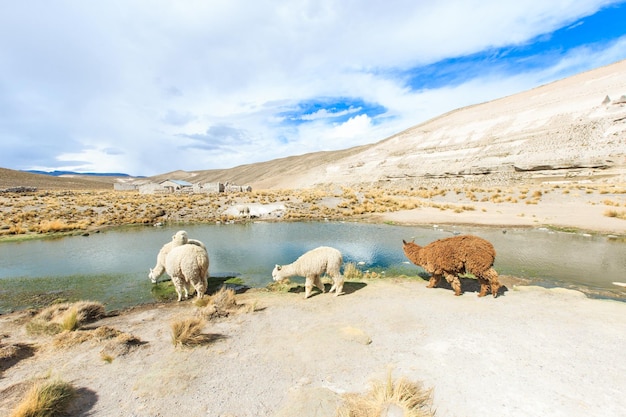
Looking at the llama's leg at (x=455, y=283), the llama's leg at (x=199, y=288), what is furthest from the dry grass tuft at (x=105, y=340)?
the llama's leg at (x=455, y=283)

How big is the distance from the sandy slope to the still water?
302 centimetres

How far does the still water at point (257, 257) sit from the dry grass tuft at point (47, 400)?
205 inches

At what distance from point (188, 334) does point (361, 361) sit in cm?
354

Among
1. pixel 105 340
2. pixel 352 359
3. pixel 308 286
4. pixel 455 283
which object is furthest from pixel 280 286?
pixel 455 283

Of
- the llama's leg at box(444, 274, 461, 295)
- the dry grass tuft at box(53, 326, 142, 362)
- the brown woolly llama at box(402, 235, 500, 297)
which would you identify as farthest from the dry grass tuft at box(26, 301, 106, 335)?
the llama's leg at box(444, 274, 461, 295)

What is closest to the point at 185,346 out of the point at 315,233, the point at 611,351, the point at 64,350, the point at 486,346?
the point at 64,350

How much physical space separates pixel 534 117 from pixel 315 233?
177 feet

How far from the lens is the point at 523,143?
155 ft

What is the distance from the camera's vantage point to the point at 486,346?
5469 millimetres

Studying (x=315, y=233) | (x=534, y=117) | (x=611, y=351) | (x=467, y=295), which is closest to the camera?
(x=611, y=351)

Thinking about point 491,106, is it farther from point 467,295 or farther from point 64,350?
point 64,350

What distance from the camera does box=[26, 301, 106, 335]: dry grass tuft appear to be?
22.0ft

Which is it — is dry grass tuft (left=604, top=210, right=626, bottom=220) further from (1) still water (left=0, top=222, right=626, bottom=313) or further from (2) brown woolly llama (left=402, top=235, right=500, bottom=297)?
(2) brown woolly llama (left=402, top=235, right=500, bottom=297)

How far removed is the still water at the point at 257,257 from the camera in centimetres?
1031
